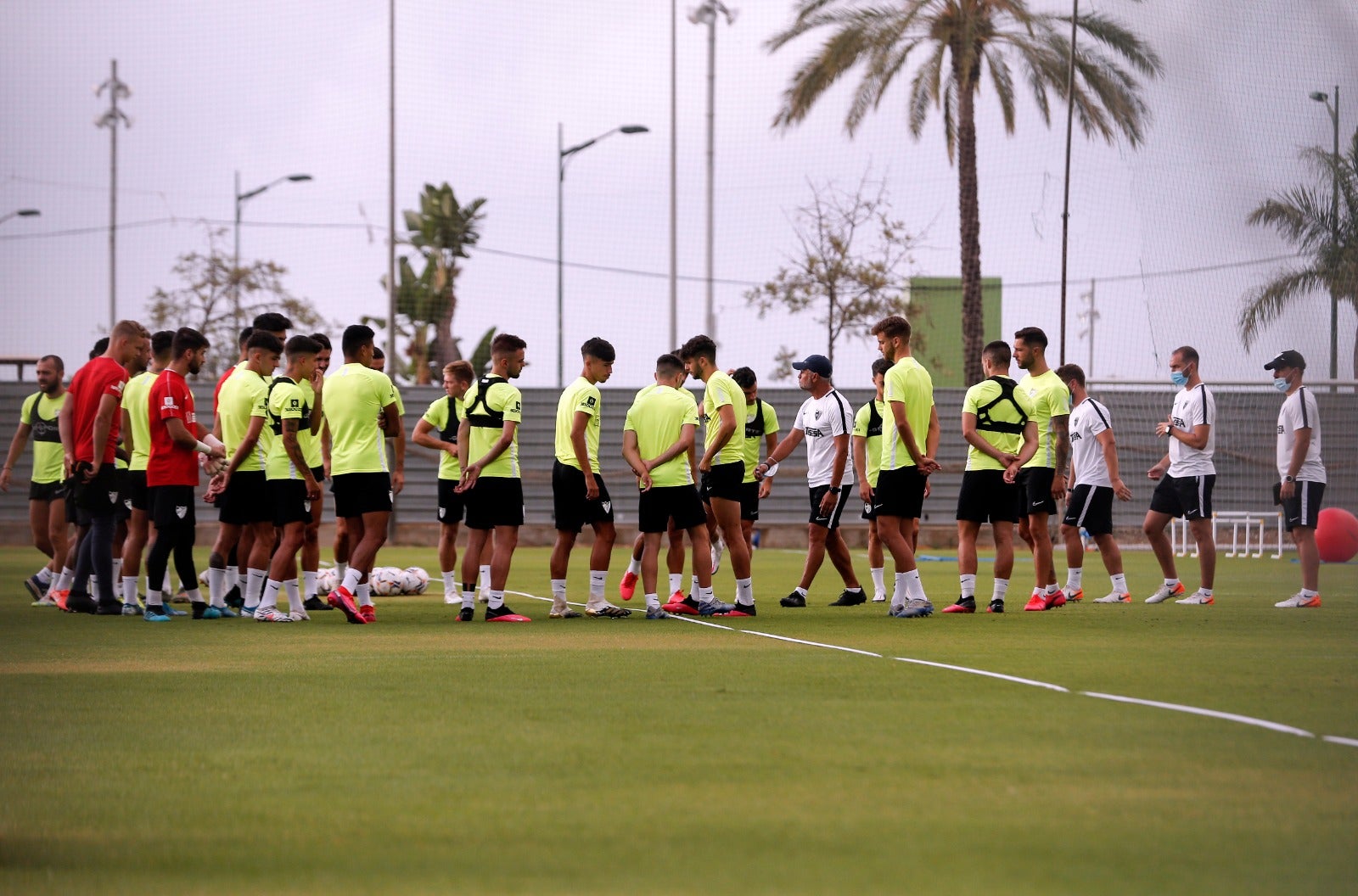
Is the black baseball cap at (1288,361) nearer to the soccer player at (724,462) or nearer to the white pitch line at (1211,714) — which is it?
the white pitch line at (1211,714)

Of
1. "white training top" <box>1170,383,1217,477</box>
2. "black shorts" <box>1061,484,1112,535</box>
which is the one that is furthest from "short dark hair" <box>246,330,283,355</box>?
"white training top" <box>1170,383,1217,477</box>

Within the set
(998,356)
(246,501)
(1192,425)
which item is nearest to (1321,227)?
(998,356)

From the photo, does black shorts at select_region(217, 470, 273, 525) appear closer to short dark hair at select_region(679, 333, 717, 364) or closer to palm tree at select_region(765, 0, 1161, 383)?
short dark hair at select_region(679, 333, 717, 364)

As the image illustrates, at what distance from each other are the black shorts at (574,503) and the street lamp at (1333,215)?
6181 mm

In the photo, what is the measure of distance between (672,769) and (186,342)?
8.04 meters

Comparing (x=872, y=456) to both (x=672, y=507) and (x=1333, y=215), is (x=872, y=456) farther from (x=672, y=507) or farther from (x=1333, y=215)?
(x=1333, y=215)

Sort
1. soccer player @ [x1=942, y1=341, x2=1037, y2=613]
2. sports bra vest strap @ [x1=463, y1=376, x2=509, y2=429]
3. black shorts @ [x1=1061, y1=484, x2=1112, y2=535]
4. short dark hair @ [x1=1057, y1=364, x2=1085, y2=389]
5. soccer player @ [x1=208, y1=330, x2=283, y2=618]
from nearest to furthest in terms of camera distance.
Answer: sports bra vest strap @ [x1=463, y1=376, x2=509, y2=429] → soccer player @ [x1=208, y1=330, x2=283, y2=618] → soccer player @ [x1=942, y1=341, x2=1037, y2=613] → black shorts @ [x1=1061, y1=484, x2=1112, y2=535] → short dark hair @ [x1=1057, y1=364, x2=1085, y2=389]

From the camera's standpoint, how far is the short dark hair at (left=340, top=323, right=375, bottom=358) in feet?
38.9

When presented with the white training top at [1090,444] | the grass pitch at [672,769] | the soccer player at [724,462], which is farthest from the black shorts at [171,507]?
the white training top at [1090,444]

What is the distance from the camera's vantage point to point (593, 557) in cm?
1239

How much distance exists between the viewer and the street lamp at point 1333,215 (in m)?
6.59

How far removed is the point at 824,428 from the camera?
13.8m

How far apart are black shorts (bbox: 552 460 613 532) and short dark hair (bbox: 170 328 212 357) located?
3.01 metres

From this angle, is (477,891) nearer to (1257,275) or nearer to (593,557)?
(1257,275)
